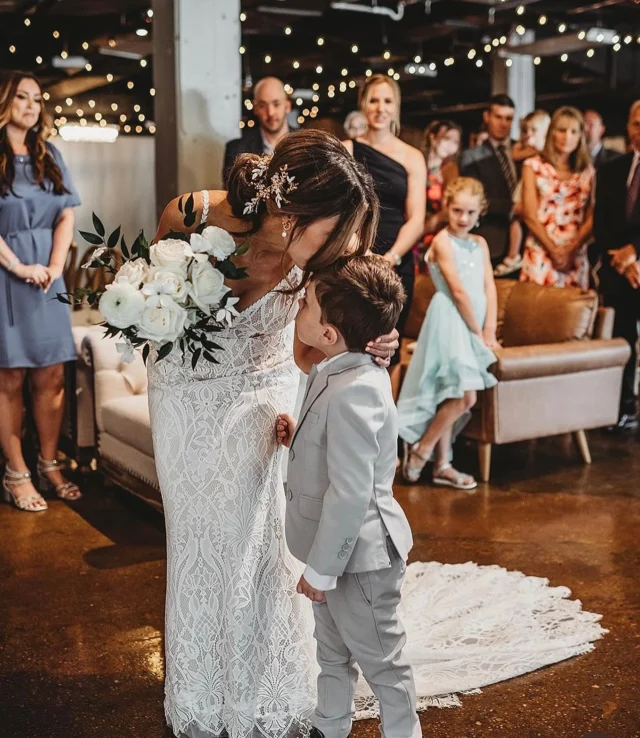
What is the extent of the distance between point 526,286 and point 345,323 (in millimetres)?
3574

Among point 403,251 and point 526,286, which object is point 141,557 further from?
point 526,286

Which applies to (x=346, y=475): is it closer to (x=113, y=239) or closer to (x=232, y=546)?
(x=232, y=546)

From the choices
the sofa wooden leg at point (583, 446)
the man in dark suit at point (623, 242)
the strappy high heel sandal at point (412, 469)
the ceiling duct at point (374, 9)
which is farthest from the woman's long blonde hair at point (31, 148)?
the ceiling duct at point (374, 9)

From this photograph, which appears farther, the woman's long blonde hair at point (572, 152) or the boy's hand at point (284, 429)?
the woman's long blonde hair at point (572, 152)

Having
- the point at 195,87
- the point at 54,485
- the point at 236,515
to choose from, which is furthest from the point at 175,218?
the point at 195,87

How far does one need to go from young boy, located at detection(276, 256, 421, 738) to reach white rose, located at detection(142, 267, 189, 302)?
0.29 m

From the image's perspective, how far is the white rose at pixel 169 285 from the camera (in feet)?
7.29

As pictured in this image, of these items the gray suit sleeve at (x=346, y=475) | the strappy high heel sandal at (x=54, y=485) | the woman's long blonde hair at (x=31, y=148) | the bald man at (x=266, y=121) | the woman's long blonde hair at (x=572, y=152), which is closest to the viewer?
the gray suit sleeve at (x=346, y=475)

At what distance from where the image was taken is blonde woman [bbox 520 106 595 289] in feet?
19.9

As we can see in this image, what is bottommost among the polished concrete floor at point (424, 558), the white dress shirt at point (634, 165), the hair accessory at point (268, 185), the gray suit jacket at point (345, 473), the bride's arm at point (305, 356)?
the polished concrete floor at point (424, 558)

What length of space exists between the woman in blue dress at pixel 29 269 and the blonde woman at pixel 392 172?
4.74ft

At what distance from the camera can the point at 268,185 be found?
2.29 meters

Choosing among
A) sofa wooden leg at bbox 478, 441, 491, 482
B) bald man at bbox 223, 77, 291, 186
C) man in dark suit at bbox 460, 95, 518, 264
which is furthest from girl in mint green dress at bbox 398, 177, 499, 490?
man in dark suit at bbox 460, 95, 518, 264

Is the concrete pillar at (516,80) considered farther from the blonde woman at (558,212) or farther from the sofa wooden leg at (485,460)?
the sofa wooden leg at (485,460)
